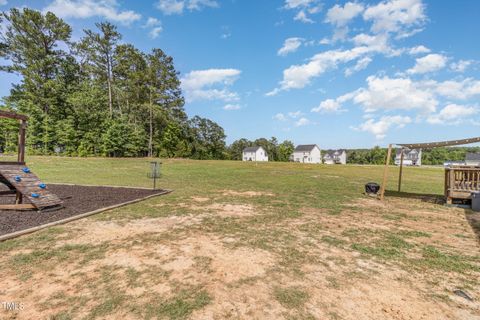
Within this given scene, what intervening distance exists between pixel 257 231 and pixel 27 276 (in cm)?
395

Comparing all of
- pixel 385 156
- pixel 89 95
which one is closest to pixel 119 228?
pixel 89 95

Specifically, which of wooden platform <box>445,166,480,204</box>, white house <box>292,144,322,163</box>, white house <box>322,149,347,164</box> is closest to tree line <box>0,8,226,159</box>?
wooden platform <box>445,166,480,204</box>

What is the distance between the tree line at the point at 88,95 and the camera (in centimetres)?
3244

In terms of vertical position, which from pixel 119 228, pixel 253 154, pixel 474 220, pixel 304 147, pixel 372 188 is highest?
pixel 304 147

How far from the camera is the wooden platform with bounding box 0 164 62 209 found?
6234mm

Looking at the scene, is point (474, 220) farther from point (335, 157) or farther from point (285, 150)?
point (335, 157)

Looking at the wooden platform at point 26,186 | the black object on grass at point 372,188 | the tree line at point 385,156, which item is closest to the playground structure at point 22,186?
the wooden platform at point 26,186

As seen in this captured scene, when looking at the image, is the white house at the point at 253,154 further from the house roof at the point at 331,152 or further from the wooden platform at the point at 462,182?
the wooden platform at the point at 462,182

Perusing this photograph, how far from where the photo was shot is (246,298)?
2775 millimetres

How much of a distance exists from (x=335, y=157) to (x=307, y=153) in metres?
17.3

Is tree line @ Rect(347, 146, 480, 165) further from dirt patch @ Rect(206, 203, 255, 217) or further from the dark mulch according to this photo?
the dark mulch

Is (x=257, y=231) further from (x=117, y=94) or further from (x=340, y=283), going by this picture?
(x=117, y=94)

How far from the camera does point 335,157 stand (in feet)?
298

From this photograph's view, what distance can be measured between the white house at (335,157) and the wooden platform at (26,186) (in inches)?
3647
